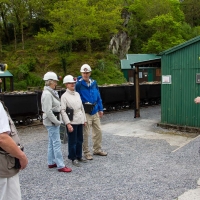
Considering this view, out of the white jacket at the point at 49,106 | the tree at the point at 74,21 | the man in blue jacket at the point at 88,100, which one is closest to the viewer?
the white jacket at the point at 49,106

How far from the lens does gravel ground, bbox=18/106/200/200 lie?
433 cm

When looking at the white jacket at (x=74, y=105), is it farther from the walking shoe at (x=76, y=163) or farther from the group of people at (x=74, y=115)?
the walking shoe at (x=76, y=163)

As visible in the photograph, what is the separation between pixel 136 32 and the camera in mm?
45875

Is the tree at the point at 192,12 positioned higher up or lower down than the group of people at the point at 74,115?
higher up

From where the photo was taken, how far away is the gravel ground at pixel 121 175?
14.2 feet

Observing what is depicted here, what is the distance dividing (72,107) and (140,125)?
5781 millimetres

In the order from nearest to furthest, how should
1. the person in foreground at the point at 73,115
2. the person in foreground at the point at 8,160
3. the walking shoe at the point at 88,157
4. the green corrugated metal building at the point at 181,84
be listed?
the person in foreground at the point at 8,160 → the person in foreground at the point at 73,115 → the walking shoe at the point at 88,157 → the green corrugated metal building at the point at 181,84

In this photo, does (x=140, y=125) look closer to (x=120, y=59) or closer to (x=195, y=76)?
(x=195, y=76)

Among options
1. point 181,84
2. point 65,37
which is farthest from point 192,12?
point 181,84

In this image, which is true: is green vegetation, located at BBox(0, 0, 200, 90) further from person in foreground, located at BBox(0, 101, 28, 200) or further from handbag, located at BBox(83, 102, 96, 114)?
→ person in foreground, located at BBox(0, 101, 28, 200)

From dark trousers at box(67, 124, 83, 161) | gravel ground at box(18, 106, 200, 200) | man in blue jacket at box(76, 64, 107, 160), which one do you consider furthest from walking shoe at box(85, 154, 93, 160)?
dark trousers at box(67, 124, 83, 161)

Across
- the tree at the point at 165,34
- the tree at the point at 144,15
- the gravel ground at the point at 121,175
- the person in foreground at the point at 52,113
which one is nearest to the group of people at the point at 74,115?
the person in foreground at the point at 52,113

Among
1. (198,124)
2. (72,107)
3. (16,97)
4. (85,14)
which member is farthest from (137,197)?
(85,14)

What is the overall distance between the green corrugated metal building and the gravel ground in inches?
91.9
